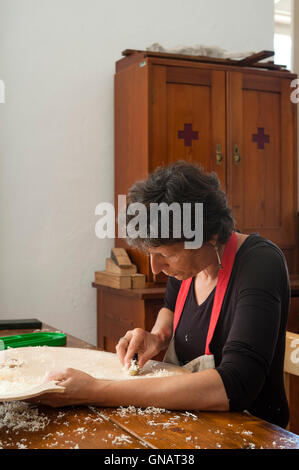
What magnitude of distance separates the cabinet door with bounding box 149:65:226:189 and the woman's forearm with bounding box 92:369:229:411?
1986 mm

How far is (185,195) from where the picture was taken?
1.55 metres

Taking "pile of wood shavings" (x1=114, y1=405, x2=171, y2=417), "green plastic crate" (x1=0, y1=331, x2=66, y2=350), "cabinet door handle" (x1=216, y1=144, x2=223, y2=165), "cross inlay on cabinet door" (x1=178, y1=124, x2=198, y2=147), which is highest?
"cross inlay on cabinet door" (x1=178, y1=124, x2=198, y2=147)

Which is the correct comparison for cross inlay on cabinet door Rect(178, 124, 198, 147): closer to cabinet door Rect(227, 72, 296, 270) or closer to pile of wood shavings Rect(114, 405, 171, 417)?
cabinet door Rect(227, 72, 296, 270)

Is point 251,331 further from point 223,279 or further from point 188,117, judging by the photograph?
point 188,117

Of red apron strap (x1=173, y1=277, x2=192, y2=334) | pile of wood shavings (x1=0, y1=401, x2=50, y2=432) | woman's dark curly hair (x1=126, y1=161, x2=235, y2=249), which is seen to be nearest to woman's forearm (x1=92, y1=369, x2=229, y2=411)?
pile of wood shavings (x1=0, y1=401, x2=50, y2=432)

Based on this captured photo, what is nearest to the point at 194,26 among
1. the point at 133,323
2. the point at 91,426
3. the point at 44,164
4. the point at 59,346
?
the point at 44,164

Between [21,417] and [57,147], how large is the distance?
2.41m

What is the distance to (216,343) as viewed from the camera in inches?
67.8

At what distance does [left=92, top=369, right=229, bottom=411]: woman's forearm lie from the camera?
53.1 inches

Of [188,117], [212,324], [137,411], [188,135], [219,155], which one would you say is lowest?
[137,411]

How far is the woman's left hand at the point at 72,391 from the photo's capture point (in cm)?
135

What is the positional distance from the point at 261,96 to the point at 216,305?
85.1 inches

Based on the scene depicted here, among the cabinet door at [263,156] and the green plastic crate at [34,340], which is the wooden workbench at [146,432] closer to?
the green plastic crate at [34,340]

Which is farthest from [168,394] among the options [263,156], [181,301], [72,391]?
[263,156]
